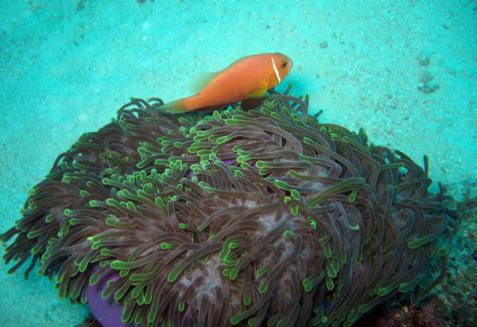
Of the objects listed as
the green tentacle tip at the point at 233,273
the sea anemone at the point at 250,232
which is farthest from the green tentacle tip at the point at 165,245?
the green tentacle tip at the point at 233,273

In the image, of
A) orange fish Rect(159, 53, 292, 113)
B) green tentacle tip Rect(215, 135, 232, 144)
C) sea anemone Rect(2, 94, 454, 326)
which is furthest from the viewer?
orange fish Rect(159, 53, 292, 113)

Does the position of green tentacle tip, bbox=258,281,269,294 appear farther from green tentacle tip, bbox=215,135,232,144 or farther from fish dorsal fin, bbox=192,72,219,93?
fish dorsal fin, bbox=192,72,219,93

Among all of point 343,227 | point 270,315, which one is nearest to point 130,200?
point 270,315

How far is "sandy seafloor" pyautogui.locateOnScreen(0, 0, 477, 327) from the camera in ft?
15.3

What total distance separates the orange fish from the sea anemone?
0.44 m

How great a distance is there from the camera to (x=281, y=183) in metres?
2.14

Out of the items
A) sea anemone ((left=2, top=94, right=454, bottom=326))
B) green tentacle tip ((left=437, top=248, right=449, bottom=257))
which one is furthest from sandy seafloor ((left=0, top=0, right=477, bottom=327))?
sea anemone ((left=2, top=94, right=454, bottom=326))

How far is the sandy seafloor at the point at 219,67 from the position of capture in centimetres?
465

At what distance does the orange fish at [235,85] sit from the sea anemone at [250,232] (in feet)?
1.45

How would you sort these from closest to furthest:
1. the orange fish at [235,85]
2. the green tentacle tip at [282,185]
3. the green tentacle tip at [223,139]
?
the green tentacle tip at [282,185]
the green tentacle tip at [223,139]
the orange fish at [235,85]

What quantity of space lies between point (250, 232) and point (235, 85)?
1.41 metres

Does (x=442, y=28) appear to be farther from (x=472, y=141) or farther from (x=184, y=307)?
(x=184, y=307)

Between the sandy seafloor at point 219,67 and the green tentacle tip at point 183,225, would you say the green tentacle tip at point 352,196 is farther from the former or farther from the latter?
the sandy seafloor at point 219,67

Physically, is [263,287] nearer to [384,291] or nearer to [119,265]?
[384,291]
